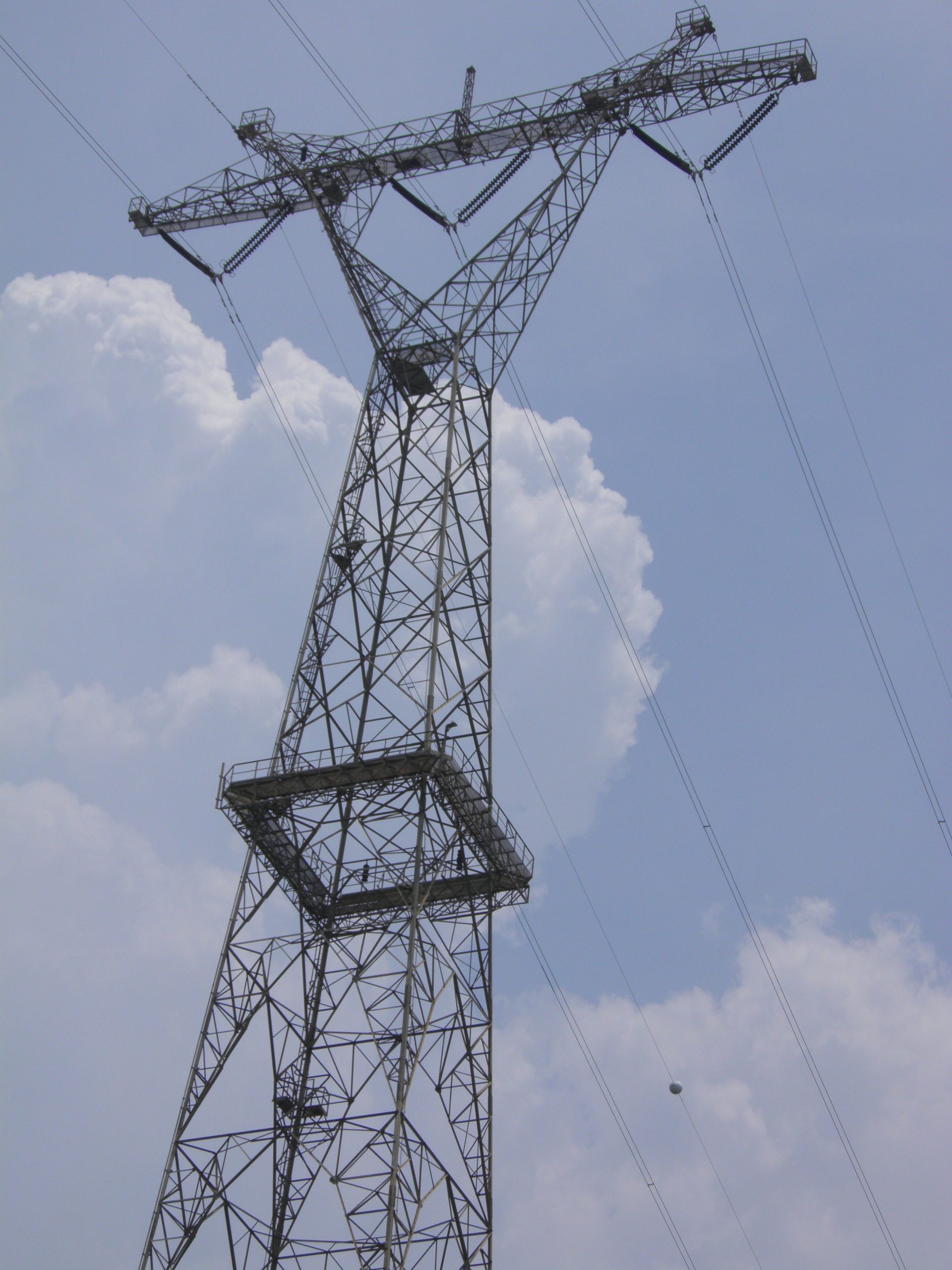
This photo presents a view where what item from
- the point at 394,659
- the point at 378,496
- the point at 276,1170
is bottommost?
the point at 276,1170

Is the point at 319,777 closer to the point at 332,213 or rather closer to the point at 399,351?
the point at 399,351

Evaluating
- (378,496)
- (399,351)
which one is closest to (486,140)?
(399,351)

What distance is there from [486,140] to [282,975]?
24.6 meters

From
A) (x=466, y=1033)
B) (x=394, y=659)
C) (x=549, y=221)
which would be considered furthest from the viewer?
(x=549, y=221)

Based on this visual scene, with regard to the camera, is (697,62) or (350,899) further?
(697,62)

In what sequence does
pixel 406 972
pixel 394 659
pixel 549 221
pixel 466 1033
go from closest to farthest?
pixel 406 972 < pixel 466 1033 < pixel 394 659 < pixel 549 221

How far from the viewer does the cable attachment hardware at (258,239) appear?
49.5m

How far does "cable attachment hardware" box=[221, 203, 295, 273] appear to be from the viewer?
4953cm

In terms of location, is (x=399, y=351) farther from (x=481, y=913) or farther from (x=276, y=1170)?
(x=276, y=1170)

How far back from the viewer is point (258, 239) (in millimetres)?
50219

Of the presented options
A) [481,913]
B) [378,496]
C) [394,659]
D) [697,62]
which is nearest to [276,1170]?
[481,913]

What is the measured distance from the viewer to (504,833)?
41594mm

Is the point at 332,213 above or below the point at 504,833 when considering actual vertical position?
above

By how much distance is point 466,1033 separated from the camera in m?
39.4
